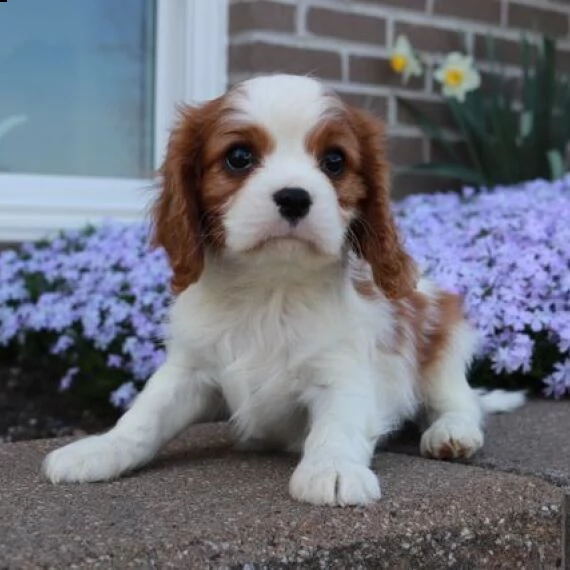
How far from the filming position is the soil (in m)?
3.65

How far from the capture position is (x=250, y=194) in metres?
2.30

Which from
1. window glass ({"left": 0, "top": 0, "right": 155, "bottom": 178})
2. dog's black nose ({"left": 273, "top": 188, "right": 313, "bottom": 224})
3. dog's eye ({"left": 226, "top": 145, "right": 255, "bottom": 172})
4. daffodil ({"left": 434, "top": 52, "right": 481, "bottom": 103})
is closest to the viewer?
dog's black nose ({"left": 273, "top": 188, "right": 313, "bottom": 224})

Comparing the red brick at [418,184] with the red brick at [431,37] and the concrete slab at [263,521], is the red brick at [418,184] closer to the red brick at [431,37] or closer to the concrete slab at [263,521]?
the red brick at [431,37]

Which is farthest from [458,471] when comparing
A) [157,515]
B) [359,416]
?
[157,515]

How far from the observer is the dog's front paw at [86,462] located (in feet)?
7.49

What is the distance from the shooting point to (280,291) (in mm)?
2562

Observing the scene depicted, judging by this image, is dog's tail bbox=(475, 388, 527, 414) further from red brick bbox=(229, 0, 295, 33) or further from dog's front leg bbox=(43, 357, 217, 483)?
red brick bbox=(229, 0, 295, 33)

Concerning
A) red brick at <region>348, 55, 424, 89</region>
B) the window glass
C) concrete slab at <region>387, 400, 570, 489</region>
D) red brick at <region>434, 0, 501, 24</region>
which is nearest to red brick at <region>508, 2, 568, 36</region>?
red brick at <region>434, 0, 501, 24</region>

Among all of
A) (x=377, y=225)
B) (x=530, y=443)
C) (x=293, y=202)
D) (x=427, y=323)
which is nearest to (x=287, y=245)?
(x=293, y=202)

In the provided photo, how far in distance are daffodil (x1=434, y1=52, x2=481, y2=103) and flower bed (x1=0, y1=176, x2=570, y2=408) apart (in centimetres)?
106

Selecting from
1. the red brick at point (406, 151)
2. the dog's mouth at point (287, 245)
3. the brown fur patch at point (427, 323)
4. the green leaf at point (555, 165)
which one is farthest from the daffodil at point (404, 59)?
the dog's mouth at point (287, 245)

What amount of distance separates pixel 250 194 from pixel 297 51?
2.67 meters

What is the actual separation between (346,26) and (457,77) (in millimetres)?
603

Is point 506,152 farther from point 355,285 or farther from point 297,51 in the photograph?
point 355,285
